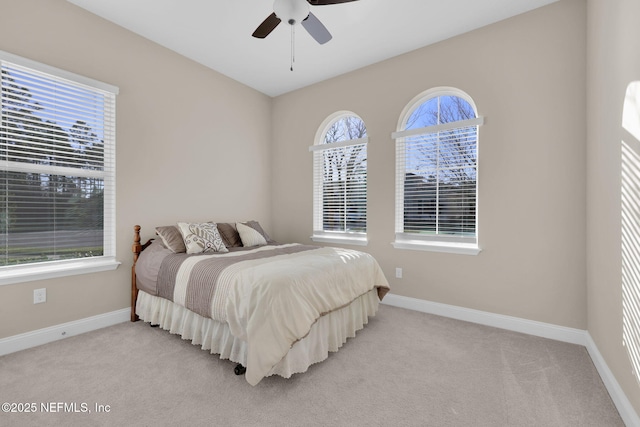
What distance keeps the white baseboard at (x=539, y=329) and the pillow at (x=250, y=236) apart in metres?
1.76

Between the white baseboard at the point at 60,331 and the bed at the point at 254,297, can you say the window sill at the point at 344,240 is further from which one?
the white baseboard at the point at 60,331

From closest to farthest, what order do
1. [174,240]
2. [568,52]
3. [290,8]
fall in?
[290,8] → [568,52] → [174,240]

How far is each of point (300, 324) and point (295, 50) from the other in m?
3.06

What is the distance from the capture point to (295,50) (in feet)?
11.0

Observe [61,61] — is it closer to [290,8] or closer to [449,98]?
[290,8]

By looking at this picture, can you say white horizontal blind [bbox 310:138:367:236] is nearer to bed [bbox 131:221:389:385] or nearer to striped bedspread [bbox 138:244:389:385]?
bed [bbox 131:221:389:385]

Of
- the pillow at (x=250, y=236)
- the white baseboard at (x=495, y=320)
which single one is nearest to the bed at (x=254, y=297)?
the pillow at (x=250, y=236)

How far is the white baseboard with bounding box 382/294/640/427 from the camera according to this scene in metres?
1.60

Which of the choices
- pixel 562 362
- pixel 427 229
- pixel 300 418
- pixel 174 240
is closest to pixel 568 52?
pixel 427 229

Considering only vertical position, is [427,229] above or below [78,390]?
above

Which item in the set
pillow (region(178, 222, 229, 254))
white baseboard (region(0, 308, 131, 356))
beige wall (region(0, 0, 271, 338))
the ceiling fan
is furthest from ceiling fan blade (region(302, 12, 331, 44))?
white baseboard (region(0, 308, 131, 356))

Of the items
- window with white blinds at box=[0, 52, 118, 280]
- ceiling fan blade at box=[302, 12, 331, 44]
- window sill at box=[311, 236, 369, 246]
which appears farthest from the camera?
window sill at box=[311, 236, 369, 246]

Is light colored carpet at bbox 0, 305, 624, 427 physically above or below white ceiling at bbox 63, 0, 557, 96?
below

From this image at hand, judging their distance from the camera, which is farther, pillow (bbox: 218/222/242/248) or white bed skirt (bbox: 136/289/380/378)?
pillow (bbox: 218/222/242/248)
